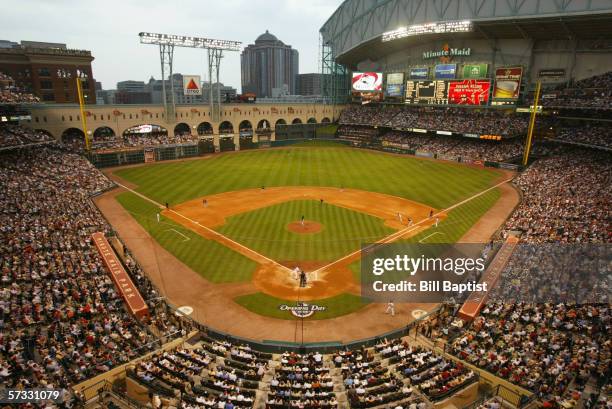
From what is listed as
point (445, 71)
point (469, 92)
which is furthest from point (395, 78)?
point (469, 92)

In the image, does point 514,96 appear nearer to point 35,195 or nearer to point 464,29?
point 464,29

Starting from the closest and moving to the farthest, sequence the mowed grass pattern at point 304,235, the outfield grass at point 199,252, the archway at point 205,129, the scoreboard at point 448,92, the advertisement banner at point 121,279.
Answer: the advertisement banner at point 121,279 → the outfield grass at point 199,252 → the mowed grass pattern at point 304,235 → the scoreboard at point 448,92 → the archway at point 205,129

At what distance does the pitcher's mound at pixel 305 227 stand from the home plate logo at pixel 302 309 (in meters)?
12.8

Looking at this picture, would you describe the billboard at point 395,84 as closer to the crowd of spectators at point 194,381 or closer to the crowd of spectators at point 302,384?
the crowd of spectators at point 302,384

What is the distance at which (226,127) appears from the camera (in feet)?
290

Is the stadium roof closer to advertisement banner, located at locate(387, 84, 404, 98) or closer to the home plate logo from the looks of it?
advertisement banner, located at locate(387, 84, 404, 98)

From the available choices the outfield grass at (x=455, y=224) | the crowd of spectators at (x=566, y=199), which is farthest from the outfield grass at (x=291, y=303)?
the crowd of spectators at (x=566, y=199)

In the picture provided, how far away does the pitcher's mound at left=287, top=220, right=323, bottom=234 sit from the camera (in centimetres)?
3767

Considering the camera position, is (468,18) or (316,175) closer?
(316,175)

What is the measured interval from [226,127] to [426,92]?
147 ft

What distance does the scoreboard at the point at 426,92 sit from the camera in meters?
78.8

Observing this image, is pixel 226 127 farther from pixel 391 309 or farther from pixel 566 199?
pixel 391 309

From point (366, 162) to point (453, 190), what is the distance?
2253cm

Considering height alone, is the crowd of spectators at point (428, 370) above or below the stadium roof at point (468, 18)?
below
